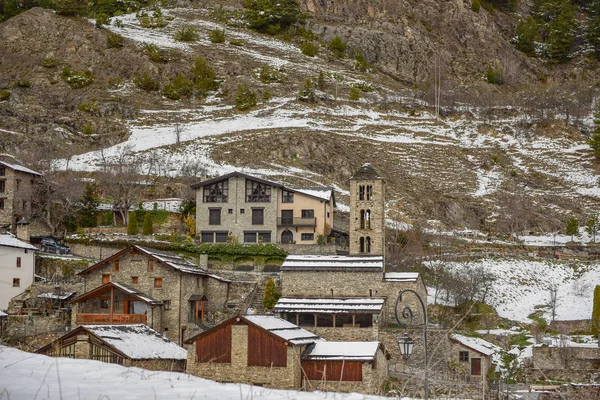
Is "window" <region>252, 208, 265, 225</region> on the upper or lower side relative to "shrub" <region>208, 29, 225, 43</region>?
lower

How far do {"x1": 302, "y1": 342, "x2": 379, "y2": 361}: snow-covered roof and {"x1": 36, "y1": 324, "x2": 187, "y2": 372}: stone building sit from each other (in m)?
5.79

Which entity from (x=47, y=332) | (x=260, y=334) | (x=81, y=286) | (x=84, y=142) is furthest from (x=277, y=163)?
(x=260, y=334)

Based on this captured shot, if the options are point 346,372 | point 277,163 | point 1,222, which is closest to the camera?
point 346,372

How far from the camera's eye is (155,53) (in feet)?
389

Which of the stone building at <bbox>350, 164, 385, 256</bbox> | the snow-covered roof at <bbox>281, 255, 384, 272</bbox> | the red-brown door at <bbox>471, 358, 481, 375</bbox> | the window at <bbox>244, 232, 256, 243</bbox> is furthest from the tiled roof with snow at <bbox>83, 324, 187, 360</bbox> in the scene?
the window at <bbox>244, 232, 256, 243</bbox>

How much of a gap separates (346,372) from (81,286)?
797 inches

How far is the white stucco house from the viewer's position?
4991 cm

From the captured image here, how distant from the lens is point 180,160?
85.3 metres

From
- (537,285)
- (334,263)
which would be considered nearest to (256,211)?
(334,263)

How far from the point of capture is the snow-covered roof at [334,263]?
161ft

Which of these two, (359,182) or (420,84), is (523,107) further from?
(359,182)

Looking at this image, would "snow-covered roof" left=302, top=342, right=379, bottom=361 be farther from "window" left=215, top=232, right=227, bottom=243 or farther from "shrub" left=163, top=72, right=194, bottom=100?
"shrub" left=163, top=72, right=194, bottom=100

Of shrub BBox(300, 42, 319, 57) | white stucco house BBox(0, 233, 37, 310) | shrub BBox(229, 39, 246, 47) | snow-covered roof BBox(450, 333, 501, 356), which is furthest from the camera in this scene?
shrub BBox(300, 42, 319, 57)

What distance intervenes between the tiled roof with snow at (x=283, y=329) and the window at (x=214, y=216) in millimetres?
23598
